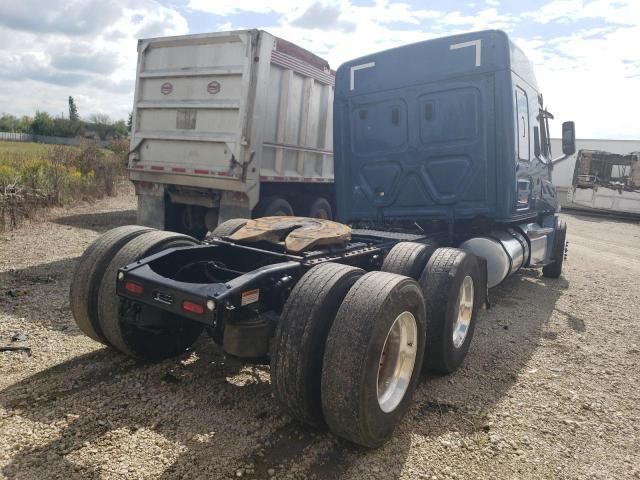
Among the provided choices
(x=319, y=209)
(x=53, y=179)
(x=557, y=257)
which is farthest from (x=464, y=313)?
(x=53, y=179)

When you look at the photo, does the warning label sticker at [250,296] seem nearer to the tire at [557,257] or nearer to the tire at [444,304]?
the tire at [444,304]

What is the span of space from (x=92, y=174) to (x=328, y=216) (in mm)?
7883

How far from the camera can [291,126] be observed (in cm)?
801

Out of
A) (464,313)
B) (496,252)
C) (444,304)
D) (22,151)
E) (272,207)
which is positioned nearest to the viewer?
(444,304)

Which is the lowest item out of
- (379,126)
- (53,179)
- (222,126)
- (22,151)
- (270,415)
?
(270,415)

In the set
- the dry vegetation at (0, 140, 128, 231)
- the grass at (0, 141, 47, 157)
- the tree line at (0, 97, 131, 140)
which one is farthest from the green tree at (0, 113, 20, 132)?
the dry vegetation at (0, 140, 128, 231)

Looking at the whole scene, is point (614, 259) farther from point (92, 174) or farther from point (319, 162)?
point (92, 174)

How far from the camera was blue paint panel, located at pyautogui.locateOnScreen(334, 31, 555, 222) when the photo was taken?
514 cm

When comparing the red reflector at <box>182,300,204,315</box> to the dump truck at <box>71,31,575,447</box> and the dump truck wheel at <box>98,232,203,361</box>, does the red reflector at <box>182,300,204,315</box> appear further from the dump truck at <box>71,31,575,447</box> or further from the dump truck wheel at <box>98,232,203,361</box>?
the dump truck wheel at <box>98,232,203,361</box>

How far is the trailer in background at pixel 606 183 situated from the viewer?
19.6 metres

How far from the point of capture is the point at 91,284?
3.41 metres

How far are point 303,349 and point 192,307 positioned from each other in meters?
0.68

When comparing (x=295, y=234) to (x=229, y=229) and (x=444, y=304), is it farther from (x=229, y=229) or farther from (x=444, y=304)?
(x=444, y=304)

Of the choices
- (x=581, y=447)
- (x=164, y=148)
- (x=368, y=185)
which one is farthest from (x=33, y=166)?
(x=581, y=447)
